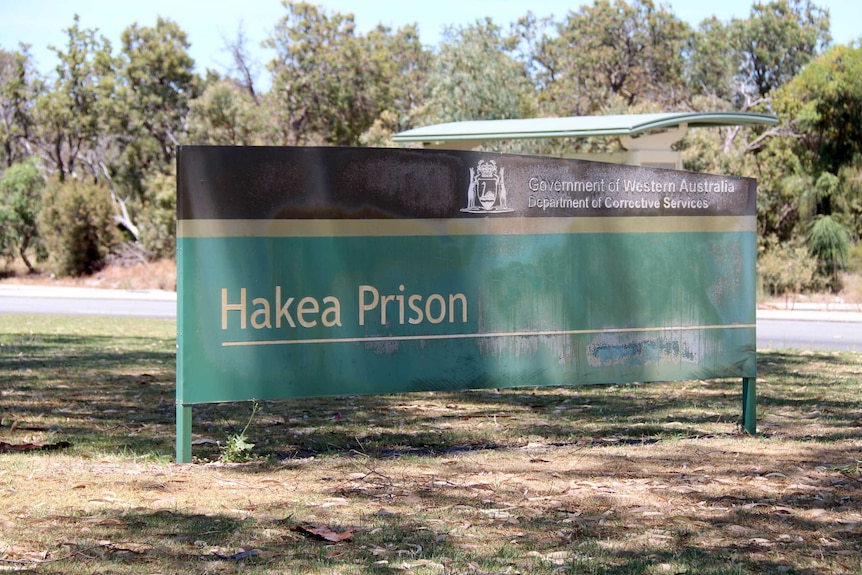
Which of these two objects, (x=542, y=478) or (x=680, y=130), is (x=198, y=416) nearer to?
(x=542, y=478)

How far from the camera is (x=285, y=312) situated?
664cm

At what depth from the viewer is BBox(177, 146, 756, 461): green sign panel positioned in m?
6.46

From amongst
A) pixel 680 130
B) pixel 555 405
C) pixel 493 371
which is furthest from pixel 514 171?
pixel 680 130

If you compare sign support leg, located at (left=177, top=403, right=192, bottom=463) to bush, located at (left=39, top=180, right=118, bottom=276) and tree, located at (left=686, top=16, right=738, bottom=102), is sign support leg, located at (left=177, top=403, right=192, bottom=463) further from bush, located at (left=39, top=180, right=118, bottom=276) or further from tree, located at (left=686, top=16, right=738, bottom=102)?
tree, located at (left=686, top=16, right=738, bottom=102)

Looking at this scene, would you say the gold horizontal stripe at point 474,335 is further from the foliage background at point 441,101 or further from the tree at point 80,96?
the tree at point 80,96

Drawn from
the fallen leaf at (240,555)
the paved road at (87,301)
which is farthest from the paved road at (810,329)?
the paved road at (87,301)

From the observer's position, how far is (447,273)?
7.03 meters

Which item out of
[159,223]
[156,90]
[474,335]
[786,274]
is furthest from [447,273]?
[156,90]

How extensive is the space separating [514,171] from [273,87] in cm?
3694

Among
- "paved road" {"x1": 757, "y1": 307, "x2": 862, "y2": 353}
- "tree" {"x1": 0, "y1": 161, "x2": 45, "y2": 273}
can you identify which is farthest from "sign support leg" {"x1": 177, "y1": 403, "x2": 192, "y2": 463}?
"tree" {"x1": 0, "y1": 161, "x2": 45, "y2": 273}

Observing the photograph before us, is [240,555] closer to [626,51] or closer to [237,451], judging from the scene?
[237,451]

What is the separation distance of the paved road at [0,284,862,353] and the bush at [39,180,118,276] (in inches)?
115

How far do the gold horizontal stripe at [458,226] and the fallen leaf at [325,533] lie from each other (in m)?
2.15

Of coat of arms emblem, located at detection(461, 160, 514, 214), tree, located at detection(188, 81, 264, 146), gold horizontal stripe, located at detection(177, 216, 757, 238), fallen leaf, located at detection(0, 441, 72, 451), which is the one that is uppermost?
tree, located at detection(188, 81, 264, 146)
